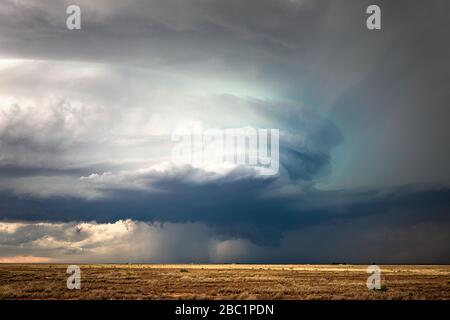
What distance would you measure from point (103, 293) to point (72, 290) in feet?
16.7
